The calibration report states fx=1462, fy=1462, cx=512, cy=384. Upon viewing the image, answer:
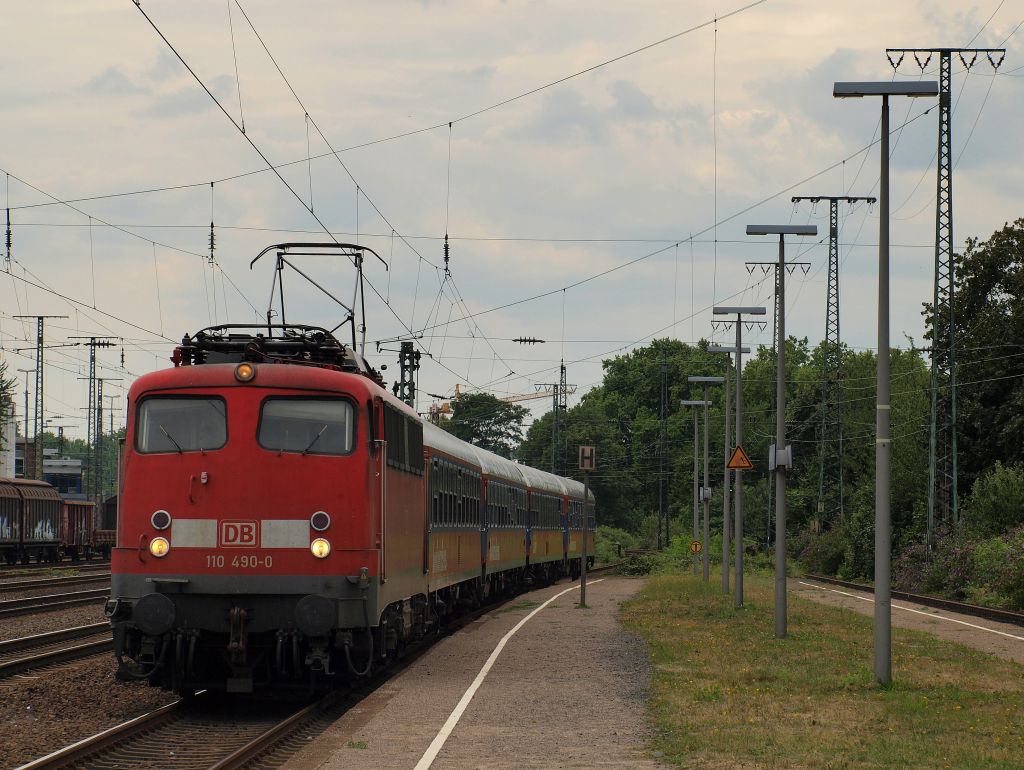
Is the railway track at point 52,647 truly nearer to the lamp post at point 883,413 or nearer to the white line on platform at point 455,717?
the white line on platform at point 455,717

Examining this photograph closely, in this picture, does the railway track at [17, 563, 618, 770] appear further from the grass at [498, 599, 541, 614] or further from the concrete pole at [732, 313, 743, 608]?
the grass at [498, 599, 541, 614]

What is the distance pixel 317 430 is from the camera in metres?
14.5

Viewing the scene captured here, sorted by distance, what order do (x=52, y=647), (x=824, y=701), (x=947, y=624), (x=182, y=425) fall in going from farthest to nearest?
(x=947, y=624)
(x=52, y=647)
(x=824, y=701)
(x=182, y=425)

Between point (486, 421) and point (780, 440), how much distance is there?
291 ft

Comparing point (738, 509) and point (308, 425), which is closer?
point (308, 425)

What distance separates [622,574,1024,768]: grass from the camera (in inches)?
461

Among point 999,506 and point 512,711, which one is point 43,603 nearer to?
point 512,711

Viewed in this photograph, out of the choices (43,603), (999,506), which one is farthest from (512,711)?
(999,506)

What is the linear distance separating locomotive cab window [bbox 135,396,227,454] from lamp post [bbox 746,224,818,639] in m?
11.1

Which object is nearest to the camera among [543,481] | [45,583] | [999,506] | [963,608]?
[963,608]

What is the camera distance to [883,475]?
54.3 ft

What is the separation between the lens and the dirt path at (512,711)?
1170cm

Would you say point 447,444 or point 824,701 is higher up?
point 447,444

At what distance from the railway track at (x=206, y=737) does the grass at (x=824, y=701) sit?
3271 millimetres
